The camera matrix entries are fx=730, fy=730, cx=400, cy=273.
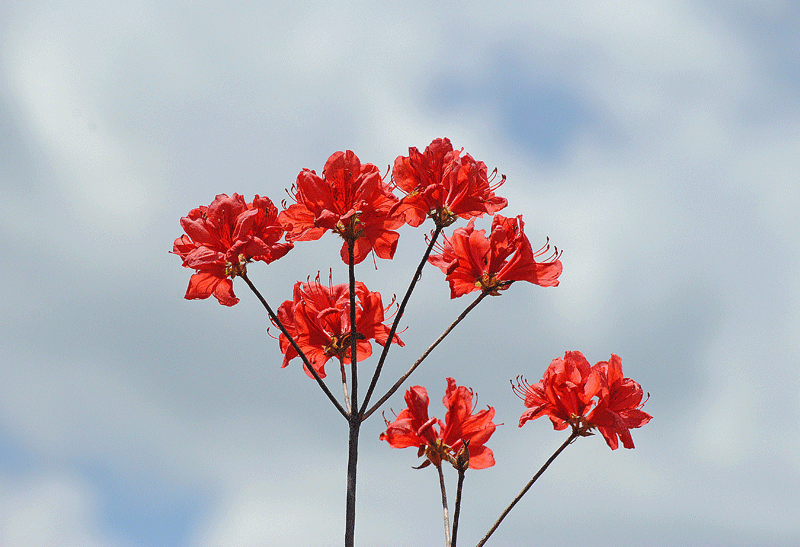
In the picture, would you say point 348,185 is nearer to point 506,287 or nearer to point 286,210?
point 286,210

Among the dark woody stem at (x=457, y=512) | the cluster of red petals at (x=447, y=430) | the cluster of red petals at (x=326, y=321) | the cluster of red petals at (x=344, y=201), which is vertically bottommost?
the dark woody stem at (x=457, y=512)

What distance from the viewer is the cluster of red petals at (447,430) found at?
12.1ft

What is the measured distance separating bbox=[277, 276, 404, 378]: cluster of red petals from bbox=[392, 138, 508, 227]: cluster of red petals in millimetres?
613

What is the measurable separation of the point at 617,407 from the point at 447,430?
87 centimetres

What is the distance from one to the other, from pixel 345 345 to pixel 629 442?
154 centimetres

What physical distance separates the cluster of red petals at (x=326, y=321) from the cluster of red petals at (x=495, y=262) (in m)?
0.47

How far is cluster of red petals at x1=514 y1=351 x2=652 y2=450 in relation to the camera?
3.61 metres

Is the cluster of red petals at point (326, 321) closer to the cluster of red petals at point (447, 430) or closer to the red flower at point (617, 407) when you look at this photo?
the cluster of red petals at point (447, 430)

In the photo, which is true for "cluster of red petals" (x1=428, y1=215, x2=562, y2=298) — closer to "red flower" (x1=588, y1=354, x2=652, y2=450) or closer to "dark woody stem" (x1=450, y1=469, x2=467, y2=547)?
"red flower" (x1=588, y1=354, x2=652, y2=450)

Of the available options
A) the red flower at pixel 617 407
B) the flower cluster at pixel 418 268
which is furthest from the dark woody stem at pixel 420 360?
the red flower at pixel 617 407

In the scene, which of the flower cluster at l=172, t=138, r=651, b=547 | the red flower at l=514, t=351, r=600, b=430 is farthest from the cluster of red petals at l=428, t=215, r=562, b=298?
the red flower at l=514, t=351, r=600, b=430

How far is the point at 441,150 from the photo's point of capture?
365cm

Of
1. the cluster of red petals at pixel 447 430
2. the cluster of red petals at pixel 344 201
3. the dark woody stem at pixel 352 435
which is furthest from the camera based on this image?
the cluster of red petals at pixel 447 430

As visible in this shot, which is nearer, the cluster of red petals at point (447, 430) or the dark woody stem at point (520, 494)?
the dark woody stem at point (520, 494)
